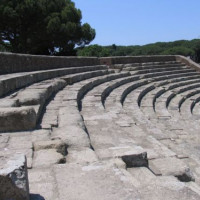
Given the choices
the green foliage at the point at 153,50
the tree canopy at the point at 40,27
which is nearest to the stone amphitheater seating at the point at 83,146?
the tree canopy at the point at 40,27

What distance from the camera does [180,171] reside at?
370cm

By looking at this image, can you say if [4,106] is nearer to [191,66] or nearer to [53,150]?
[53,150]

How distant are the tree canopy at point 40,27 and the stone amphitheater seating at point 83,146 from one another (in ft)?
49.4

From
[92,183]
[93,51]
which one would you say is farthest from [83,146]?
[93,51]

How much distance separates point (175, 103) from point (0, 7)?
18.3m

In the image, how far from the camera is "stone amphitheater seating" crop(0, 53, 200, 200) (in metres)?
2.47

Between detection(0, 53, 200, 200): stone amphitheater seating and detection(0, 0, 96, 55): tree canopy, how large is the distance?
593 inches

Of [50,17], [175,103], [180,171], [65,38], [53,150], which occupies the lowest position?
[175,103]

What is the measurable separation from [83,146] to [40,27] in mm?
23759

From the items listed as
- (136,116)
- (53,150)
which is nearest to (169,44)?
(136,116)

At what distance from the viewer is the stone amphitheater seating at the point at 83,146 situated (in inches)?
97.3

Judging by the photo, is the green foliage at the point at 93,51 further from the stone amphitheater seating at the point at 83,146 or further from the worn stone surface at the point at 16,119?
the worn stone surface at the point at 16,119

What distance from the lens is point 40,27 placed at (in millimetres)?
26297

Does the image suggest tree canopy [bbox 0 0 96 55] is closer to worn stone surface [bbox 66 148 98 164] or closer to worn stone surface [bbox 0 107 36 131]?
worn stone surface [bbox 0 107 36 131]
